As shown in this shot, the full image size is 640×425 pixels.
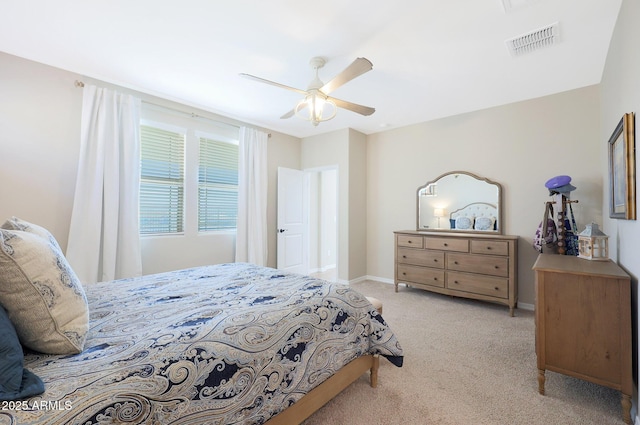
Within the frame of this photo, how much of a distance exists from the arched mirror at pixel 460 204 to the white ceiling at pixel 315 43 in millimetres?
1132

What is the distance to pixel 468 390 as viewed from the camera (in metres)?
1.81

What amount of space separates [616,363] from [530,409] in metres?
0.55

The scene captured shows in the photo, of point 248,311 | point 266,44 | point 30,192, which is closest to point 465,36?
point 266,44

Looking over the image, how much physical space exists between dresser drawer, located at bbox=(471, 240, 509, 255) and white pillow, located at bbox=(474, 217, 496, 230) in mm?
495

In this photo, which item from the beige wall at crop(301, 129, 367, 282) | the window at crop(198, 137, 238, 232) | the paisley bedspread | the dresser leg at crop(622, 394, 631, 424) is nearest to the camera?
the paisley bedspread

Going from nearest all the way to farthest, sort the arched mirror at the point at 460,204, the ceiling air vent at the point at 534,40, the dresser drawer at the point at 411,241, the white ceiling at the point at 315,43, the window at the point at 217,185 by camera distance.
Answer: the white ceiling at the point at 315,43 → the ceiling air vent at the point at 534,40 → the arched mirror at the point at 460,204 → the dresser drawer at the point at 411,241 → the window at the point at 217,185

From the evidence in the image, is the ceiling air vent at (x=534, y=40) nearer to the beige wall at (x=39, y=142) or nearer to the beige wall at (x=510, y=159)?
the beige wall at (x=510, y=159)

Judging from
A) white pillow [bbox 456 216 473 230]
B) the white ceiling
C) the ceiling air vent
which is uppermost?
the white ceiling

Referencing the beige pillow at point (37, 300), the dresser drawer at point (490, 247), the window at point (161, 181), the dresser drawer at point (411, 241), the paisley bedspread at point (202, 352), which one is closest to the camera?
the paisley bedspread at point (202, 352)

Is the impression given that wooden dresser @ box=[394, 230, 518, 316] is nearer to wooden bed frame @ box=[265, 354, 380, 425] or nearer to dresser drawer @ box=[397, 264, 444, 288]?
dresser drawer @ box=[397, 264, 444, 288]

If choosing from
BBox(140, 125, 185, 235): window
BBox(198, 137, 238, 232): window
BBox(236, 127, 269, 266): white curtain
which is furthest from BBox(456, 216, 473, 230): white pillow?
BBox(140, 125, 185, 235): window

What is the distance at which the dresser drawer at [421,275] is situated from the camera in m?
3.65

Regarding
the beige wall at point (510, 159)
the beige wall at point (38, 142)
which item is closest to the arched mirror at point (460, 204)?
the beige wall at point (510, 159)

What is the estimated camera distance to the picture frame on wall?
159cm
